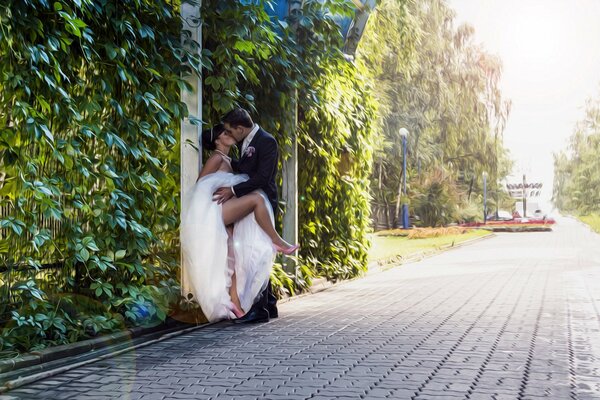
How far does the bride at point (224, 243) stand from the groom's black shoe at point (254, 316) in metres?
0.15

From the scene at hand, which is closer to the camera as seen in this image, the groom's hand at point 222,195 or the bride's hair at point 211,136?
the groom's hand at point 222,195

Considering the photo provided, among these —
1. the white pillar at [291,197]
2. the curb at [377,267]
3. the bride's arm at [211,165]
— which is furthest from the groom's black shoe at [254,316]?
the white pillar at [291,197]

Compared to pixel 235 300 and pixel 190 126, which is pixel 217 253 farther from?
pixel 190 126

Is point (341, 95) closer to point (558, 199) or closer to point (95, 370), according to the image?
point (95, 370)

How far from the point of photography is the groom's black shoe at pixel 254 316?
7871 millimetres

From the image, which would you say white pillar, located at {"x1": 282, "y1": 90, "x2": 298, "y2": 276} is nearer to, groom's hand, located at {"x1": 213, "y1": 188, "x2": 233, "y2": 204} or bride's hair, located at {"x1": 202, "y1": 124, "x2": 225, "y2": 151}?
bride's hair, located at {"x1": 202, "y1": 124, "x2": 225, "y2": 151}

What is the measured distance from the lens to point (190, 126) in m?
7.84

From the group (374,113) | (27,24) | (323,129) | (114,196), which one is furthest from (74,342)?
(374,113)

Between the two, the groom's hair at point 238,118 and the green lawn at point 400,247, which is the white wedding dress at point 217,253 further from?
the green lawn at point 400,247

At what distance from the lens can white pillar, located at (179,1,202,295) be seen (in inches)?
305

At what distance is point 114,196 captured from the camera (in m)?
6.60

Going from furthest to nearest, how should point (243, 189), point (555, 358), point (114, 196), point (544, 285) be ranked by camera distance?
1. point (544, 285)
2. point (243, 189)
3. point (114, 196)
4. point (555, 358)

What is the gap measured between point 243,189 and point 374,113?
5.93 meters

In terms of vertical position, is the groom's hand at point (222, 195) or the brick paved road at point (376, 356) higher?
the groom's hand at point (222, 195)
